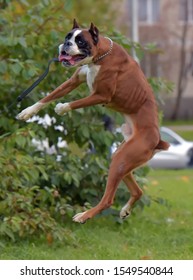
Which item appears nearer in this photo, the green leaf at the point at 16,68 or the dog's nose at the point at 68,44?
the dog's nose at the point at 68,44

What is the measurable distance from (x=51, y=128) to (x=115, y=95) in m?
3.67

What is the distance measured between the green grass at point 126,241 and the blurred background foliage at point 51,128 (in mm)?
172

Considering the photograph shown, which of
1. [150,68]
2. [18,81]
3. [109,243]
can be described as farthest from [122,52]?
[150,68]

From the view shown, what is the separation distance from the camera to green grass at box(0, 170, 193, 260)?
7.08 metres

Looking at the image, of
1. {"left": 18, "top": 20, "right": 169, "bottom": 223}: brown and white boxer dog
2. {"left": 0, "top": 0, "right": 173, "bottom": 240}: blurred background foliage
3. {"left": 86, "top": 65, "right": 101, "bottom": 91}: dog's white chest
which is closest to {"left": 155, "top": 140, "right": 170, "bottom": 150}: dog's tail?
{"left": 18, "top": 20, "right": 169, "bottom": 223}: brown and white boxer dog

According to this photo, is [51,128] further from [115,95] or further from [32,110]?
[115,95]

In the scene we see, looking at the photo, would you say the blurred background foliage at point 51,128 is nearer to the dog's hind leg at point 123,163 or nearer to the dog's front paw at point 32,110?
the dog's front paw at point 32,110

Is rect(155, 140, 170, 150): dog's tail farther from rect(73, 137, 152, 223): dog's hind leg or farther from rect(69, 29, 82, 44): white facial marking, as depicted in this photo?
rect(69, 29, 82, 44): white facial marking

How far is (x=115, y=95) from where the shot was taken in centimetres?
493

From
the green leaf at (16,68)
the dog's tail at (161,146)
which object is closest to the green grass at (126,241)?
the green leaf at (16,68)

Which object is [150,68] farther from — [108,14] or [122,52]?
[122,52]

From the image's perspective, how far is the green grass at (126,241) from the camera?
7.08m

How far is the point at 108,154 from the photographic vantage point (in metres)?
8.80
